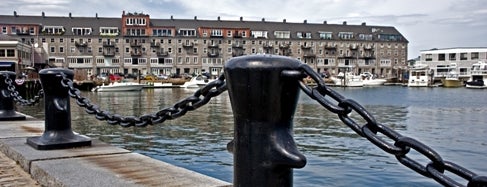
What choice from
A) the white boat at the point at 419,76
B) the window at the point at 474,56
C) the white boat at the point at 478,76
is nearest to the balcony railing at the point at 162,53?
the white boat at the point at 419,76

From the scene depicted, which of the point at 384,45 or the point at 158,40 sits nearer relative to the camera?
the point at 158,40

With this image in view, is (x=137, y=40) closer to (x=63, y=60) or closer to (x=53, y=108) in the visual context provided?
(x=63, y=60)

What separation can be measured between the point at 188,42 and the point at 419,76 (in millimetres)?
50107

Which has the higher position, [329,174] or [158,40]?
[158,40]

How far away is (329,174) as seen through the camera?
10.8 m

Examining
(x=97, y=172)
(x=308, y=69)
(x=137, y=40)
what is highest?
(x=137, y=40)

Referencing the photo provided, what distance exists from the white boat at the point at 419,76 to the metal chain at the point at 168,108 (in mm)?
105364

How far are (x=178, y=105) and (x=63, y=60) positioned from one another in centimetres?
10512

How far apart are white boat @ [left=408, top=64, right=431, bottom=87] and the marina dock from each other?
106m

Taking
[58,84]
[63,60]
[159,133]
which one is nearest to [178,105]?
[58,84]

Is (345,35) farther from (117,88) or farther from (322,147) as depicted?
(322,147)

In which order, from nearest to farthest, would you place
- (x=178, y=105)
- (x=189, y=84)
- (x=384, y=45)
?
(x=178, y=105), (x=189, y=84), (x=384, y=45)

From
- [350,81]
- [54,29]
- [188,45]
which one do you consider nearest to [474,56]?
[350,81]

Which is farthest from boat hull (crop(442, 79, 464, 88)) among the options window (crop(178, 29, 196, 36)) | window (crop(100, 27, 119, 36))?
window (crop(100, 27, 119, 36))
